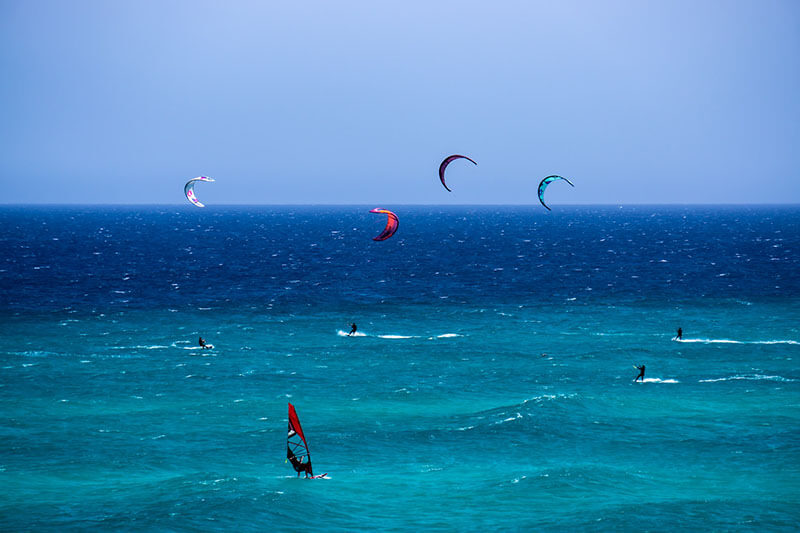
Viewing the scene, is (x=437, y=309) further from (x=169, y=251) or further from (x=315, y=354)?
(x=169, y=251)

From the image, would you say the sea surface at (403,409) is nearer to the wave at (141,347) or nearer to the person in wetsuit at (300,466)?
the wave at (141,347)

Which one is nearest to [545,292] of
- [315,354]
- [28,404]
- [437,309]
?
[437,309]

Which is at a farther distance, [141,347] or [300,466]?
[141,347]

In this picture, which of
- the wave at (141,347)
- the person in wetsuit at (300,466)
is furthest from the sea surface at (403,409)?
the person in wetsuit at (300,466)

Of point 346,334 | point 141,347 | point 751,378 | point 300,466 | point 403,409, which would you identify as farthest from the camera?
point 346,334

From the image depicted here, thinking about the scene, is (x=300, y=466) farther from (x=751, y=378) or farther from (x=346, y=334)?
(x=346, y=334)

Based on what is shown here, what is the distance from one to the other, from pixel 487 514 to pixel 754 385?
32797 millimetres

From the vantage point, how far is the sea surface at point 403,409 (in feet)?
136

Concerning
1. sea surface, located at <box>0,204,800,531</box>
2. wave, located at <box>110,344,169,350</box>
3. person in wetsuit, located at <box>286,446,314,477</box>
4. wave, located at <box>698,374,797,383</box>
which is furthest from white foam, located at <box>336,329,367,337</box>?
person in wetsuit, located at <box>286,446,314,477</box>

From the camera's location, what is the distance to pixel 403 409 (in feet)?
194

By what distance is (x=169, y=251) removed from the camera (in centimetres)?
19675

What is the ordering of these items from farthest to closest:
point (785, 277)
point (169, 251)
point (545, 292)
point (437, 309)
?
point (169, 251)
point (785, 277)
point (545, 292)
point (437, 309)

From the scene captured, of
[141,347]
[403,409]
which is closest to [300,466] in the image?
[403,409]

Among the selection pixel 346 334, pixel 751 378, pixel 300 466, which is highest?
pixel 751 378
